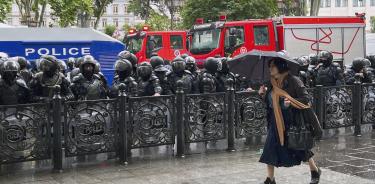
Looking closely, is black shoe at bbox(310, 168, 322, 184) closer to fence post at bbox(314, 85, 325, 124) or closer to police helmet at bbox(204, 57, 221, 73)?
fence post at bbox(314, 85, 325, 124)

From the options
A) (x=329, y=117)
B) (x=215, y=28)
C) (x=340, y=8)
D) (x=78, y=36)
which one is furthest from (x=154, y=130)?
(x=340, y=8)

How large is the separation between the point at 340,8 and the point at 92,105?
7768 centimetres

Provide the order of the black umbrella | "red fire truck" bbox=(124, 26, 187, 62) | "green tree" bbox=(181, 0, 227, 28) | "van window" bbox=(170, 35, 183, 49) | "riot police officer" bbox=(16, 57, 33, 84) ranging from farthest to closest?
"green tree" bbox=(181, 0, 227, 28)
"van window" bbox=(170, 35, 183, 49)
"red fire truck" bbox=(124, 26, 187, 62)
"riot police officer" bbox=(16, 57, 33, 84)
the black umbrella

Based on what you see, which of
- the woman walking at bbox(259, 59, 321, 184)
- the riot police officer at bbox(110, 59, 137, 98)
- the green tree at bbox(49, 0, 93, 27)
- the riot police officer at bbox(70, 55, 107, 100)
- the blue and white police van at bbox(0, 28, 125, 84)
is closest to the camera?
the woman walking at bbox(259, 59, 321, 184)

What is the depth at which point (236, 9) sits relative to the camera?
37031 mm

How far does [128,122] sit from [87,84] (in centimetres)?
114

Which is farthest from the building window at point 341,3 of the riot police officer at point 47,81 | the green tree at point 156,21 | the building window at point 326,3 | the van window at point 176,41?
the riot police officer at point 47,81

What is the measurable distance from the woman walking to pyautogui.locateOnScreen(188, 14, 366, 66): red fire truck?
11.9m

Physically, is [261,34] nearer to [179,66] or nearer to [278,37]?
[278,37]

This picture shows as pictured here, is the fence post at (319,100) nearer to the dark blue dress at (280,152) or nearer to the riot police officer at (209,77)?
the riot police officer at (209,77)

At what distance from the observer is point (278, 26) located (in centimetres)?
1859

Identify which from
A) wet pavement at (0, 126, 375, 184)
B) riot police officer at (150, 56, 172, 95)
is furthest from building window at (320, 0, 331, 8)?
wet pavement at (0, 126, 375, 184)

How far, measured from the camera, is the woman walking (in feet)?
20.4

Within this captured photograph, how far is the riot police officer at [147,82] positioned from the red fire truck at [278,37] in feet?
29.7
